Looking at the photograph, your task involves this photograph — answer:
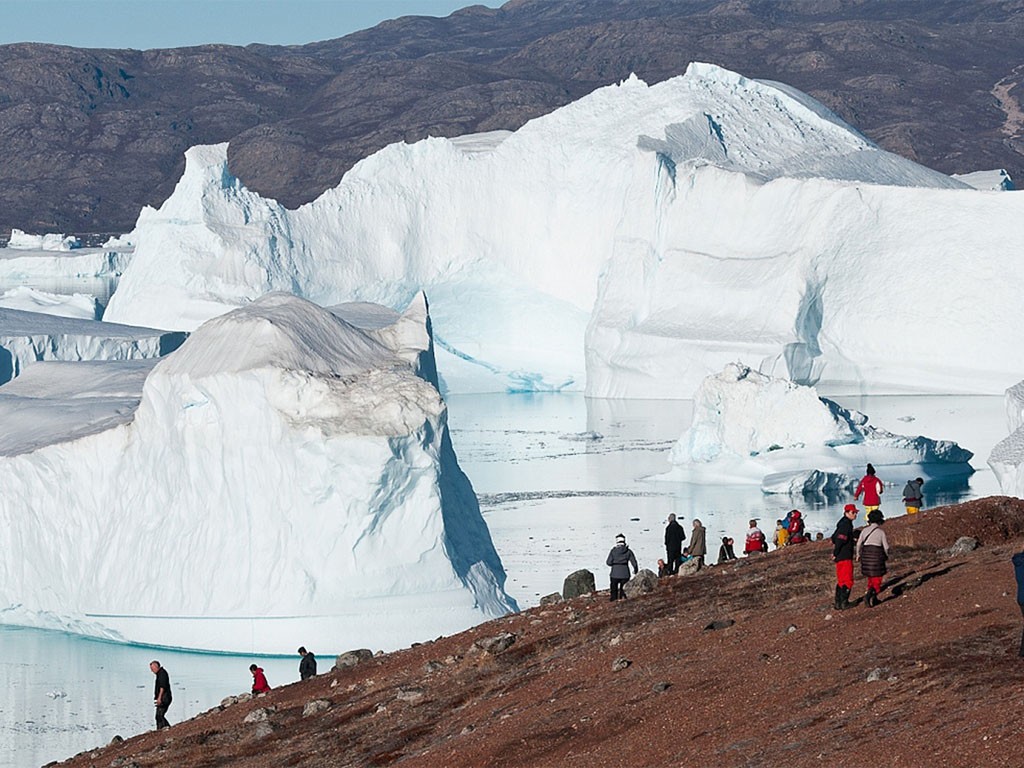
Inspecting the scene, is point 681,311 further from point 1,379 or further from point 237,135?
point 237,135

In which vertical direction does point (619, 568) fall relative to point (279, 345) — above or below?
below

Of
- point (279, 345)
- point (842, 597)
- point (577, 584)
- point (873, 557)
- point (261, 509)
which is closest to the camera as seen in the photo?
point (873, 557)

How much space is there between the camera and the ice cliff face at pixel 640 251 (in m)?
38.3

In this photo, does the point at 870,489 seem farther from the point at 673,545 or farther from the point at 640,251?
the point at 640,251

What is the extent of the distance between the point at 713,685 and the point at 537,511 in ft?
58.7

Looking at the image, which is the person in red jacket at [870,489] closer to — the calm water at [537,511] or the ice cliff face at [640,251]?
the calm water at [537,511]

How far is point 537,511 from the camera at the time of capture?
27344 mm

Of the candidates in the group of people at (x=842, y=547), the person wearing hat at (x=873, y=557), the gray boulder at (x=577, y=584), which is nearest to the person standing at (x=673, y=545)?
the group of people at (x=842, y=547)

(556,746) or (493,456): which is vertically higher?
(493,456)

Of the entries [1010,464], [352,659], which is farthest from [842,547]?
[1010,464]

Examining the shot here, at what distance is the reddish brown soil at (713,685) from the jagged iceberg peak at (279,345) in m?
6.36

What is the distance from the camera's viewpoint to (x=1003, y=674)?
834cm

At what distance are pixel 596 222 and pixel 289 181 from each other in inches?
2813

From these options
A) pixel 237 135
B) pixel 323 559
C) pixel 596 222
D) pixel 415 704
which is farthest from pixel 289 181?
pixel 415 704
